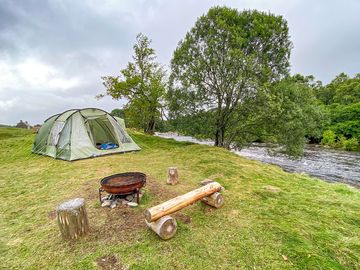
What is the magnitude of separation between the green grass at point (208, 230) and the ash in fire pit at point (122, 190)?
0.24 m

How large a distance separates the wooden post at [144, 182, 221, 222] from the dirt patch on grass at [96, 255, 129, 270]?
2.24 feet

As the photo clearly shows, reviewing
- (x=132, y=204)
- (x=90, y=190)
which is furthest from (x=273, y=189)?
(x=90, y=190)

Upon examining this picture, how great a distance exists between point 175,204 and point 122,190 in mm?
1264

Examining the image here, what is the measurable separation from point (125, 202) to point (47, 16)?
433 inches

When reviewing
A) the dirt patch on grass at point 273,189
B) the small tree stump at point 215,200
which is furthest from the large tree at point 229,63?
the small tree stump at point 215,200

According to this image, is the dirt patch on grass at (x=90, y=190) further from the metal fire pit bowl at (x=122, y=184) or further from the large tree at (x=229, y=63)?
the large tree at (x=229, y=63)

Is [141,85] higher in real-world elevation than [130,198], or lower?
higher

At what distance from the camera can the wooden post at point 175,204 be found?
3.04 m

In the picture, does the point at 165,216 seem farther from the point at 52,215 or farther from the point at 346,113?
the point at 346,113

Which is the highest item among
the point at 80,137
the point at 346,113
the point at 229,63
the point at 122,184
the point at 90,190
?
the point at 229,63

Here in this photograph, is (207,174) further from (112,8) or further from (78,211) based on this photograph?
(112,8)

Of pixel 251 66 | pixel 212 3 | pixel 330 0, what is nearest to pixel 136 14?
pixel 212 3

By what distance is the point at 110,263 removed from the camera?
257 centimetres

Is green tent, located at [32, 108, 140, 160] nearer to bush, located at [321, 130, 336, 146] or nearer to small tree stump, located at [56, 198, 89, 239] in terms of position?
small tree stump, located at [56, 198, 89, 239]
